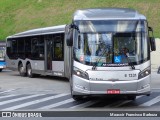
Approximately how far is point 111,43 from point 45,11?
138ft

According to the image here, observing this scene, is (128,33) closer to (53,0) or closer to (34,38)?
(34,38)

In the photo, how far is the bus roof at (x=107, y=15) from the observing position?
14.4 m

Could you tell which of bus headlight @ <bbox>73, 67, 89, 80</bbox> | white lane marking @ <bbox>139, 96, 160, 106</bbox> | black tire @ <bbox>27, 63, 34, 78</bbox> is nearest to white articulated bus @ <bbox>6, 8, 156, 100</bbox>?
bus headlight @ <bbox>73, 67, 89, 80</bbox>

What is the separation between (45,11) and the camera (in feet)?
182

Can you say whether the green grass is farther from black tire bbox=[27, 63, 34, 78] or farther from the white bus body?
the white bus body

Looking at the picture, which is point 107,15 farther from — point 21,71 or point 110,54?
point 21,71

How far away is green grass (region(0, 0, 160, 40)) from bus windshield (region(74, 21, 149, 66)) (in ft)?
108

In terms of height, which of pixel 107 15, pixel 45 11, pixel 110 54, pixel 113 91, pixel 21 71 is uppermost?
pixel 107 15

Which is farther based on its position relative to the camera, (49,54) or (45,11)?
(45,11)

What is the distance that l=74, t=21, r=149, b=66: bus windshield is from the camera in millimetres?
14008

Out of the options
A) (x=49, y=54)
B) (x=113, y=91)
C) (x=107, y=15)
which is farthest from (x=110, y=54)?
(x=49, y=54)

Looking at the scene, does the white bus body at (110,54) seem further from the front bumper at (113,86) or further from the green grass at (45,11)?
the green grass at (45,11)

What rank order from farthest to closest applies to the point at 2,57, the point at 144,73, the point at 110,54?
the point at 2,57 < the point at 110,54 < the point at 144,73

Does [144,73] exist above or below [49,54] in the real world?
above
